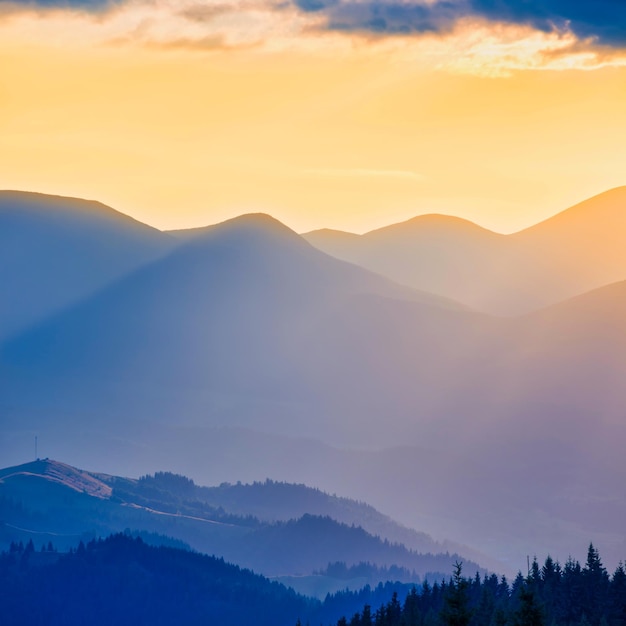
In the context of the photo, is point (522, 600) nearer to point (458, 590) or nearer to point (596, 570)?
point (458, 590)

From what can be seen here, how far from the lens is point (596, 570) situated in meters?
163

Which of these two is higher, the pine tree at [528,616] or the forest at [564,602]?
the forest at [564,602]

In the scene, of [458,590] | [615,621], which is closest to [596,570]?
[615,621]

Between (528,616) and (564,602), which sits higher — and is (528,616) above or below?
below

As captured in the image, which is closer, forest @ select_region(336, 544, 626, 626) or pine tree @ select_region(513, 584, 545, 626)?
pine tree @ select_region(513, 584, 545, 626)

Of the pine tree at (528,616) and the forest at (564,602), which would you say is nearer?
the pine tree at (528,616)

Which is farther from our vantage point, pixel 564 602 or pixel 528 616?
pixel 564 602

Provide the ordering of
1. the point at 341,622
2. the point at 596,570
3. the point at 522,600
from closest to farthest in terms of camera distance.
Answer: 1. the point at 522,600
2. the point at 596,570
3. the point at 341,622

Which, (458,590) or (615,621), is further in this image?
(615,621)

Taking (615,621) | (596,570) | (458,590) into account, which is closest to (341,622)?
(596,570)

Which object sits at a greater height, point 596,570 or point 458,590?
point 596,570

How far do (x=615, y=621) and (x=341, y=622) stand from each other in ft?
138

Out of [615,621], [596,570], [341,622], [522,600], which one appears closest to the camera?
[522,600]

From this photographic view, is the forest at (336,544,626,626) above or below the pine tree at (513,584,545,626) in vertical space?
above
